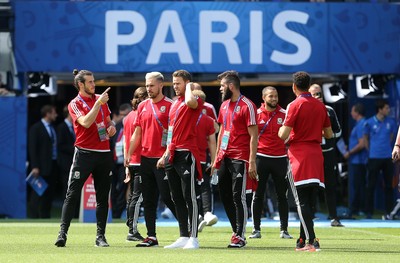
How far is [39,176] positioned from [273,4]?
5748 millimetres

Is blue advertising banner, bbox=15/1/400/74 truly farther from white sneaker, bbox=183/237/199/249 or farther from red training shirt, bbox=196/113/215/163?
white sneaker, bbox=183/237/199/249

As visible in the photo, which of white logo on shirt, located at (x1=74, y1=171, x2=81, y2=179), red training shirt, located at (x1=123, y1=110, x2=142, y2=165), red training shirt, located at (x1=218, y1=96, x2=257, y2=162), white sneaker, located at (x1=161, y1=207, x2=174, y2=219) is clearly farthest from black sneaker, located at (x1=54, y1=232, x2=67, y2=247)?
white sneaker, located at (x1=161, y1=207, x2=174, y2=219)

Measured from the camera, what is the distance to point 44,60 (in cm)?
2189

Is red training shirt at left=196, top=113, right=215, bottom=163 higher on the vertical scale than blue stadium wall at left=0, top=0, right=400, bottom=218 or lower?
lower

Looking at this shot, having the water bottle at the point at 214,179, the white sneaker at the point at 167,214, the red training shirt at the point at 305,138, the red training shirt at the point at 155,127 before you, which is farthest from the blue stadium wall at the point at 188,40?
the red training shirt at the point at 305,138

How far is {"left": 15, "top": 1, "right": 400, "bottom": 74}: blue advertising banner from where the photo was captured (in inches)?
864

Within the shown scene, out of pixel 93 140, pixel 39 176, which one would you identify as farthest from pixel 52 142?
pixel 93 140

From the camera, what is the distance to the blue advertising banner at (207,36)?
21938mm

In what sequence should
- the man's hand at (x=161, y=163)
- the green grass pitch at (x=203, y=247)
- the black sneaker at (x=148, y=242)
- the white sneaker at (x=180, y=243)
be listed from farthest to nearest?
the black sneaker at (x=148, y=242) → the white sneaker at (x=180, y=243) → the man's hand at (x=161, y=163) → the green grass pitch at (x=203, y=247)

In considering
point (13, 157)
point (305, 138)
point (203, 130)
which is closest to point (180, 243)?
point (305, 138)

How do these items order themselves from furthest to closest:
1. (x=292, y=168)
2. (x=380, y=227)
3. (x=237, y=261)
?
(x=380, y=227) < (x=292, y=168) < (x=237, y=261)

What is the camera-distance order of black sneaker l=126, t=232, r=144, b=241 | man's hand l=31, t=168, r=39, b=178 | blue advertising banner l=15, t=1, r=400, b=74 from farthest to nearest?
blue advertising banner l=15, t=1, r=400, b=74
man's hand l=31, t=168, r=39, b=178
black sneaker l=126, t=232, r=144, b=241

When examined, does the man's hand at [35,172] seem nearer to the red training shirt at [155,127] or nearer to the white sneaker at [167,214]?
the white sneaker at [167,214]

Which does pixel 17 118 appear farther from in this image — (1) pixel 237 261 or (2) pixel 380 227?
(1) pixel 237 261
